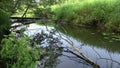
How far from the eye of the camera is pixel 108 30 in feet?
43.0

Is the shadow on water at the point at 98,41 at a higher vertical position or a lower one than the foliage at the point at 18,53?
lower

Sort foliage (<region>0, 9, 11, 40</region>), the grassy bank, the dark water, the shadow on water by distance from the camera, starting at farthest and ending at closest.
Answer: the grassy bank
the shadow on water
the dark water
foliage (<region>0, 9, 11, 40</region>)

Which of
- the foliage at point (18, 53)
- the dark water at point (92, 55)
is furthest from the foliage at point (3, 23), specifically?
the foliage at point (18, 53)

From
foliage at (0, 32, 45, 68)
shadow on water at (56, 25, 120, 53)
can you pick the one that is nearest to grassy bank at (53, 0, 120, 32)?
shadow on water at (56, 25, 120, 53)

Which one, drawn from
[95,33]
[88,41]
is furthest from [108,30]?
[88,41]

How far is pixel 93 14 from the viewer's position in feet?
48.4

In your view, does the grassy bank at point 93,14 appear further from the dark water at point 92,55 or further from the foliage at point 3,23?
the foliage at point 3,23

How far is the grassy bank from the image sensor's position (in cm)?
1307

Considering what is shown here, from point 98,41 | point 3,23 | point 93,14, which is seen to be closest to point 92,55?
point 98,41

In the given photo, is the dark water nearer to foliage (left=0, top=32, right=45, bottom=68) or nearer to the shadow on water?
the shadow on water

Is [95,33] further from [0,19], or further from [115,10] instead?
[0,19]

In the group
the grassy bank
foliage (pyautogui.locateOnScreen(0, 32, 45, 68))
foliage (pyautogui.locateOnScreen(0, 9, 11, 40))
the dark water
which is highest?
foliage (pyautogui.locateOnScreen(0, 32, 45, 68))

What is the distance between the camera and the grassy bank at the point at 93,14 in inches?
515

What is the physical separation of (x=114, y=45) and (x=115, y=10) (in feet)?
12.0
